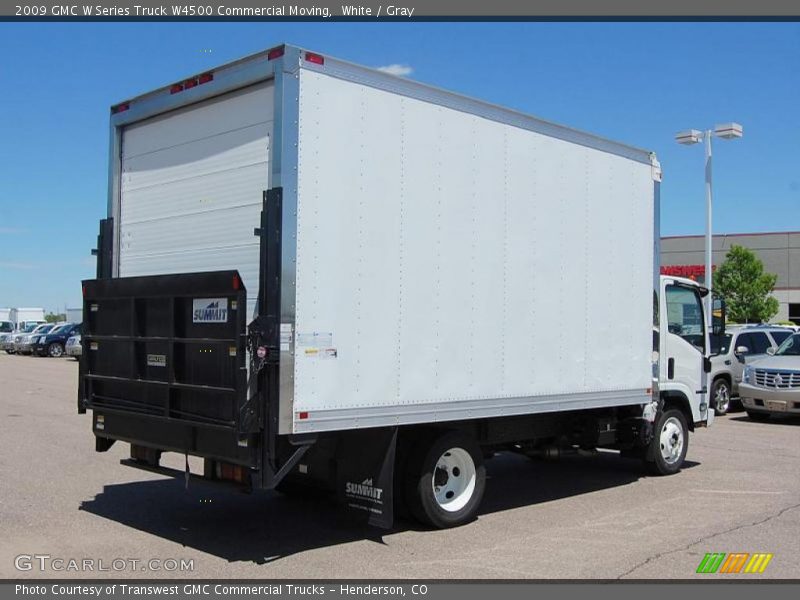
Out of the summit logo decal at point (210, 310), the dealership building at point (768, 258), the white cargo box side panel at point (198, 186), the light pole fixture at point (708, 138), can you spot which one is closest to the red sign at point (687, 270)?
the dealership building at point (768, 258)

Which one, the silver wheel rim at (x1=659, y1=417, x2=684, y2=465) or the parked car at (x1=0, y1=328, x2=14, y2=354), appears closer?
the silver wheel rim at (x1=659, y1=417, x2=684, y2=465)

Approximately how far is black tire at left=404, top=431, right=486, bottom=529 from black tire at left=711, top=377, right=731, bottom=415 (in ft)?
38.7

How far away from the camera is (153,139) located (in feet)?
25.4

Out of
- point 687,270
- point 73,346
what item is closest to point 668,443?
point 73,346

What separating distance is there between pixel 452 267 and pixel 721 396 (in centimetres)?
1287

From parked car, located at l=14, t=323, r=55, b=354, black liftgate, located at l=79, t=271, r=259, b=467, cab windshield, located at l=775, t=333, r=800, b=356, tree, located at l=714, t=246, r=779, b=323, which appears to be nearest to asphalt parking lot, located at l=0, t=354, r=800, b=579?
black liftgate, located at l=79, t=271, r=259, b=467

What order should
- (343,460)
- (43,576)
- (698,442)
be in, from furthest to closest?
(698,442)
(343,460)
(43,576)

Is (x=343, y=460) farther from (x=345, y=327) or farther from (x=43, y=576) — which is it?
(x=43, y=576)

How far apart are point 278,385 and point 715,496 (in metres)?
5.56

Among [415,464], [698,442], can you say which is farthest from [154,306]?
[698,442]

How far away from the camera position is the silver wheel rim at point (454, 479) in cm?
749

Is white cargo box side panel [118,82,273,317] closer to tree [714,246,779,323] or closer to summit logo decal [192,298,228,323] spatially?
summit logo decal [192,298,228,323]

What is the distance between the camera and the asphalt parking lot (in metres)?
6.33

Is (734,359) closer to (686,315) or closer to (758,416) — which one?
(758,416)
